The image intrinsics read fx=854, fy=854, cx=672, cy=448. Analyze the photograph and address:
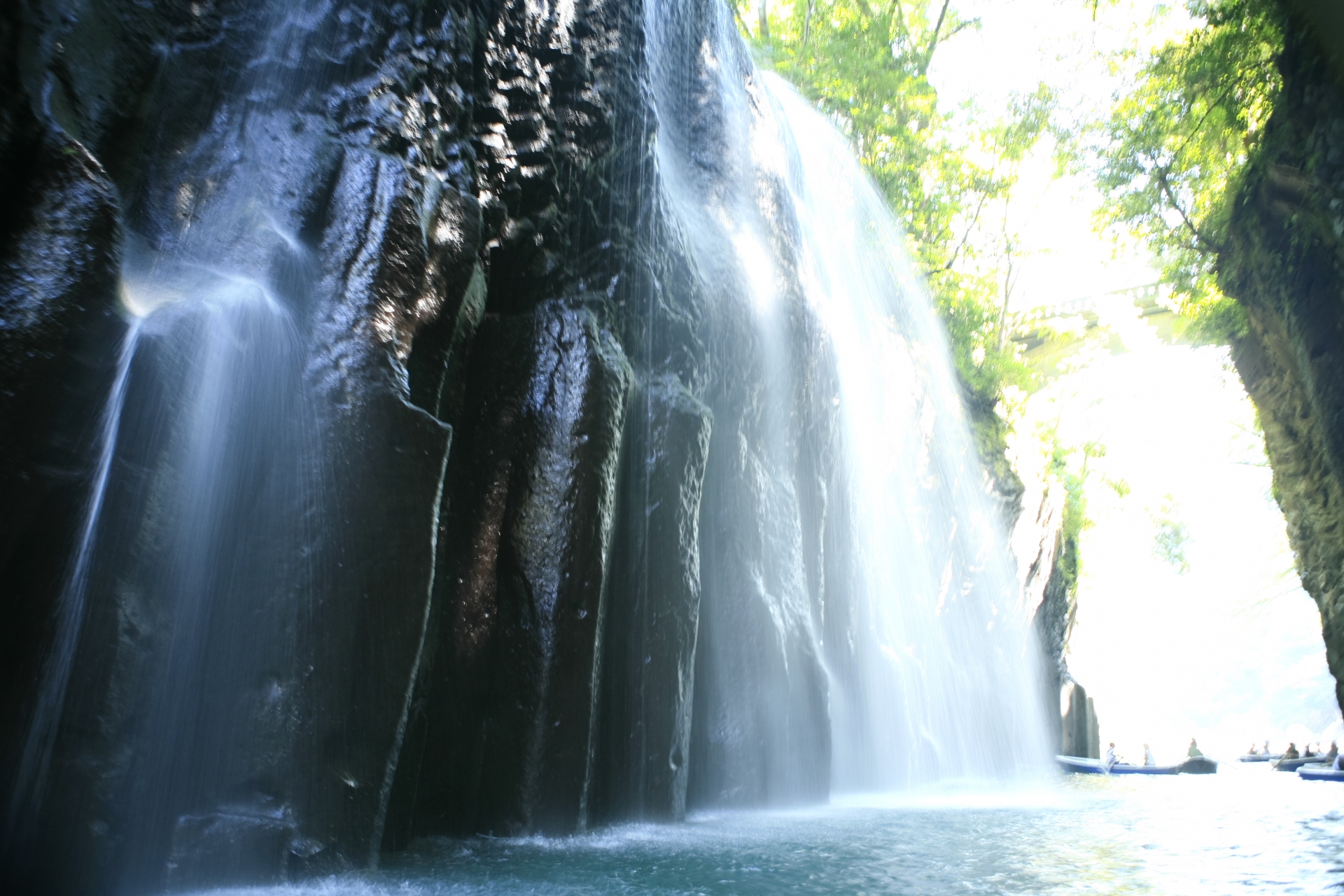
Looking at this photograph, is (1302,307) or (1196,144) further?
(1196,144)

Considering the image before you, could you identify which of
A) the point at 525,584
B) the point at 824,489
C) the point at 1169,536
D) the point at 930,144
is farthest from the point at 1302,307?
the point at 1169,536

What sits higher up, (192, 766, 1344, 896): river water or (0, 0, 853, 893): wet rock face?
(0, 0, 853, 893): wet rock face

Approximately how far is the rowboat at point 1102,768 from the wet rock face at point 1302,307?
8.33 m

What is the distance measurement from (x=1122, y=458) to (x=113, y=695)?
101 feet

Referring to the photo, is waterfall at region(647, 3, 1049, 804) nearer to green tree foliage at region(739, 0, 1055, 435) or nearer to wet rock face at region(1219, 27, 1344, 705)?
green tree foliage at region(739, 0, 1055, 435)

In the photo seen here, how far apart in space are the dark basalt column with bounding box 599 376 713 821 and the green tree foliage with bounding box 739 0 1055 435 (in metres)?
13.7

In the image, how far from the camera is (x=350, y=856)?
4480 millimetres

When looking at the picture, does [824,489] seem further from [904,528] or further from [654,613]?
[904,528]

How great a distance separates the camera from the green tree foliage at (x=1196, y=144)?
40.7ft

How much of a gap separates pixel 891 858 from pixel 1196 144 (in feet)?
43.1

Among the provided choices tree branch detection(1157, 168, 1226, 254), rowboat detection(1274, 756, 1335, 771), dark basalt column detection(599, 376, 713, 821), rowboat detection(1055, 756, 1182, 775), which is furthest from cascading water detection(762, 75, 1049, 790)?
rowboat detection(1274, 756, 1335, 771)

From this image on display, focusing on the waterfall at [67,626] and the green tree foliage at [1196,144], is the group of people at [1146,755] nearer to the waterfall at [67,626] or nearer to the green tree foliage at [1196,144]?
the green tree foliage at [1196,144]

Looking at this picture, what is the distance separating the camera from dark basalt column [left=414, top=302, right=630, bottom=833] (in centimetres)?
597

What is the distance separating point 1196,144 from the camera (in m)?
13.8
